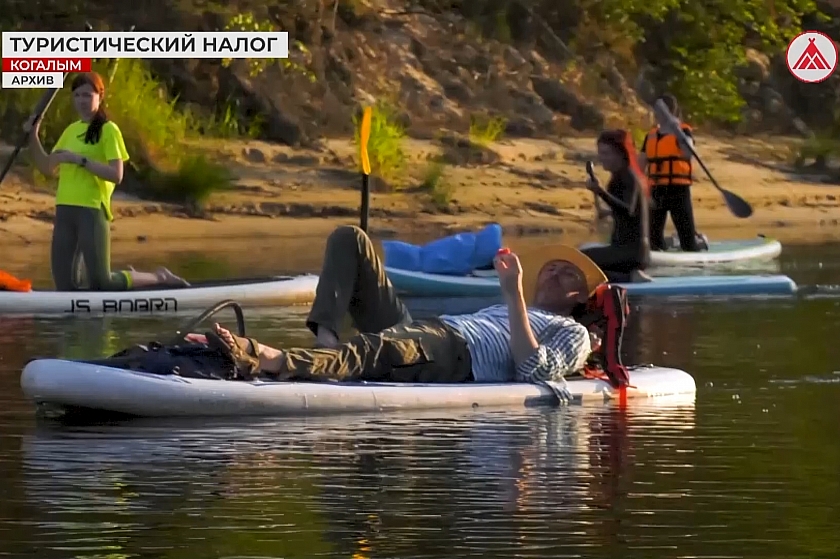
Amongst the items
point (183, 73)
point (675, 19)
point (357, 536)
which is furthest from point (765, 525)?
point (675, 19)

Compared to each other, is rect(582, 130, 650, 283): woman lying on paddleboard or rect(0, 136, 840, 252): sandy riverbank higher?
rect(0, 136, 840, 252): sandy riverbank

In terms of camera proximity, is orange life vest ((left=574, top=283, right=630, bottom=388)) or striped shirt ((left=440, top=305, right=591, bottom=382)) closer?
striped shirt ((left=440, top=305, right=591, bottom=382))

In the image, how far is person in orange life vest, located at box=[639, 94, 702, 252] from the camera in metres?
20.9

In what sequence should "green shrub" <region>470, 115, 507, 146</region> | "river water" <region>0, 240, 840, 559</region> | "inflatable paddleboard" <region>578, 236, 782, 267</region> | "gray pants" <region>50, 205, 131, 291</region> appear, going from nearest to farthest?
"river water" <region>0, 240, 840, 559</region>
"gray pants" <region>50, 205, 131, 291</region>
"inflatable paddleboard" <region>578, 236, 782, 267</region>
"green shrub" <region>470, 115, 507, 146</region>

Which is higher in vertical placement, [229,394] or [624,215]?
[624,215]

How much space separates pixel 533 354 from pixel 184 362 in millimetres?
1668

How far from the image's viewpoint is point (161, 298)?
1666 centimetres

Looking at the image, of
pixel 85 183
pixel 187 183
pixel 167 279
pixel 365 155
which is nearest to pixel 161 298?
pixel 167 279

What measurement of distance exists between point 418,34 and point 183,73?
522 centimetres

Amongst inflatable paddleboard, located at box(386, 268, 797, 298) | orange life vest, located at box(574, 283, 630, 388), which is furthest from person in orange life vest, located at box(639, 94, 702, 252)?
orange life vest, located at box(574, 283, 630, 388)

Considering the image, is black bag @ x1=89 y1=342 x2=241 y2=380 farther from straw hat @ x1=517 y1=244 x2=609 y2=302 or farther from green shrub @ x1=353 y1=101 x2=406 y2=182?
green shrub @ x1=353 y1=101 x2=406 y2=182

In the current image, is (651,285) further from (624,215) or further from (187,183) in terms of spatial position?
(187,183)

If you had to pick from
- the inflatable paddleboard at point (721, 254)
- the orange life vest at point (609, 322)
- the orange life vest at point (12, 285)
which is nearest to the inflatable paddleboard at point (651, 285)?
the inflatable paddleboard at point (721, 254)

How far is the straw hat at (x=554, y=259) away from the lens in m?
11.0
